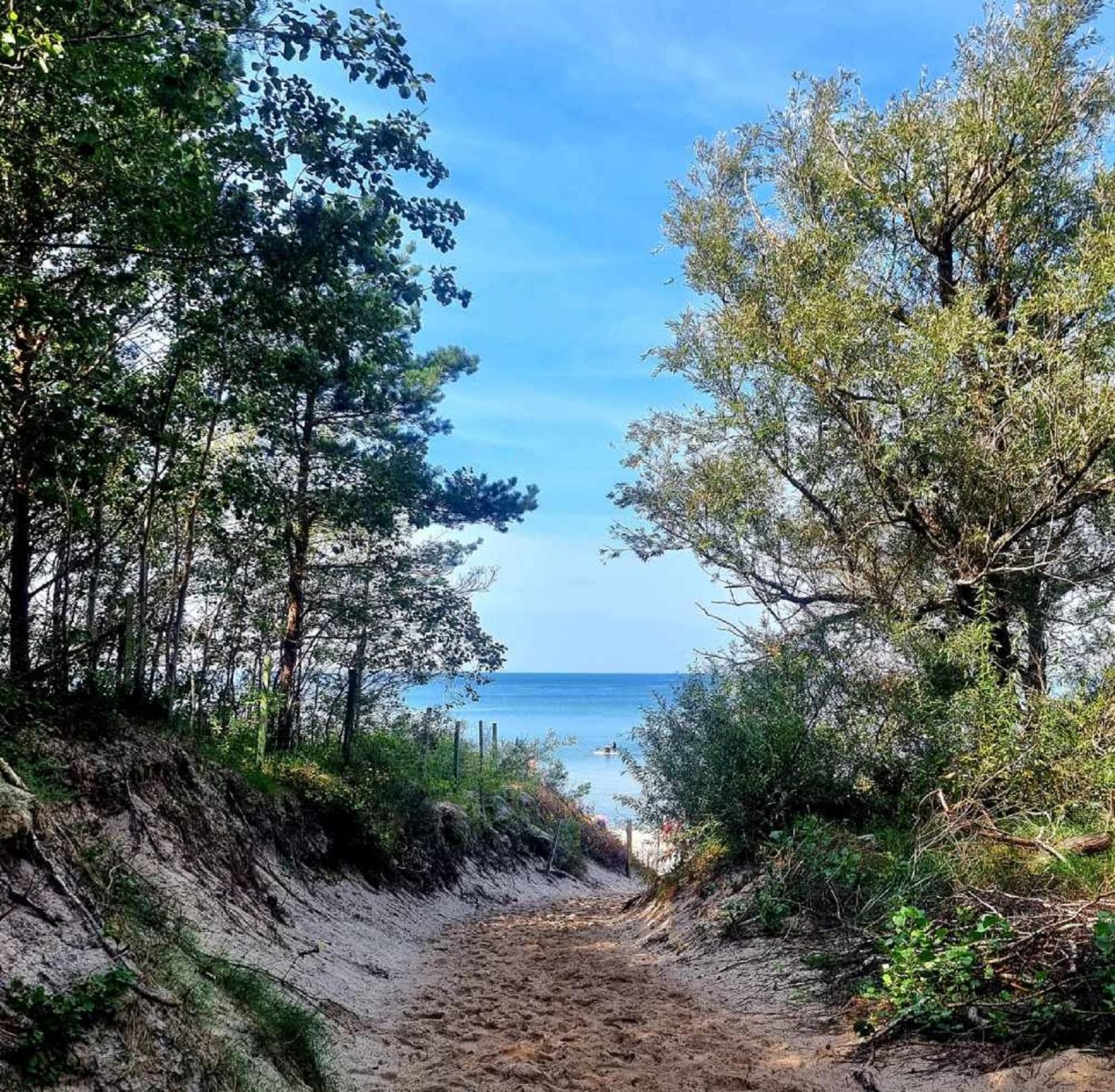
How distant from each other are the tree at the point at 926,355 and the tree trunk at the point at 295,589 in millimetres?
6102

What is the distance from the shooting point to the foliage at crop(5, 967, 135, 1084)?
3219mm

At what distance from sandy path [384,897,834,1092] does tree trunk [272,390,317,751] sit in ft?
16.8

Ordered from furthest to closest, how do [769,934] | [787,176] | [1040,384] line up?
[787,176] → [1040,384] → [769,934]

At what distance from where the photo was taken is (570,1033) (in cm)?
653

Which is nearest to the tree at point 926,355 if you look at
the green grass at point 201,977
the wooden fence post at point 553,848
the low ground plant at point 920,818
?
the low ground plant at point 920,818

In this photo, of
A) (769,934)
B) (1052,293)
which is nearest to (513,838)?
(769,934)

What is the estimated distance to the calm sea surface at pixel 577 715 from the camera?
45781 mm

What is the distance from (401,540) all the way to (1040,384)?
421 inches

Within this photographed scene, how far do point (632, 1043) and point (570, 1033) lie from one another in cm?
56

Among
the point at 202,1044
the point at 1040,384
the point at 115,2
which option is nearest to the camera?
the point at 202,1044

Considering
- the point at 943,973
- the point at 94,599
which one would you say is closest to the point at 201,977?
the point at 94,599

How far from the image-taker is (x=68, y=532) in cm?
736

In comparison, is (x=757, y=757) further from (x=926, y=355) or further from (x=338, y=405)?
(x=338, y=405)

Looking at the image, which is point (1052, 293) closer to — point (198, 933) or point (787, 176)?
point (787, 176)
